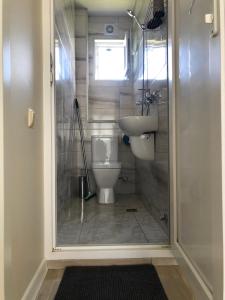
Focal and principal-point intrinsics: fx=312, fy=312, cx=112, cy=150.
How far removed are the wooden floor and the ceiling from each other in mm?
3236

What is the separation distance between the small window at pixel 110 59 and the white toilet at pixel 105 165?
990 mm

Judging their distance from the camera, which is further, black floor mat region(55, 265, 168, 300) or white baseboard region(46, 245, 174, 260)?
white baseboard region(46, 245, 174, 260)

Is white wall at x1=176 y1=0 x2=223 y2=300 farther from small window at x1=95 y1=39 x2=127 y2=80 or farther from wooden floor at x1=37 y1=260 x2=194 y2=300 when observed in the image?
small window at x1=95 y1=39 x2=127 y2=80

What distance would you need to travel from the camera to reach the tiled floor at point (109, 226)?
2.13m

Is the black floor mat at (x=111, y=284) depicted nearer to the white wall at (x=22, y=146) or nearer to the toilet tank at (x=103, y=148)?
the white wall at (x=22, y=146)

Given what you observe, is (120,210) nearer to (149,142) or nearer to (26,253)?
(149,142)

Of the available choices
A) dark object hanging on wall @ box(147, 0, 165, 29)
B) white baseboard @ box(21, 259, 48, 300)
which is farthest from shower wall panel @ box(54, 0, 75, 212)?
dark object hanging on wall @ box(147, 0, 165, 29)

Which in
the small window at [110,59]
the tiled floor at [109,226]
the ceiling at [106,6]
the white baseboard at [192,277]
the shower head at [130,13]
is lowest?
the tiled floor at [109,226]

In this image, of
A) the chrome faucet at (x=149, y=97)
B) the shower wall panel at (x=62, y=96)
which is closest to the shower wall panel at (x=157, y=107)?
the chrome faucet at (x=149, y=97)

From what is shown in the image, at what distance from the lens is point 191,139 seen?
1515 millimetres

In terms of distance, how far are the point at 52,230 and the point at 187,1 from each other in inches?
57.0

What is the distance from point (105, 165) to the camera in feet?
11.6

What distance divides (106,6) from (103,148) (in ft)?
6.09

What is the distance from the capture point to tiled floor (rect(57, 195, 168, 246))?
2129mm
